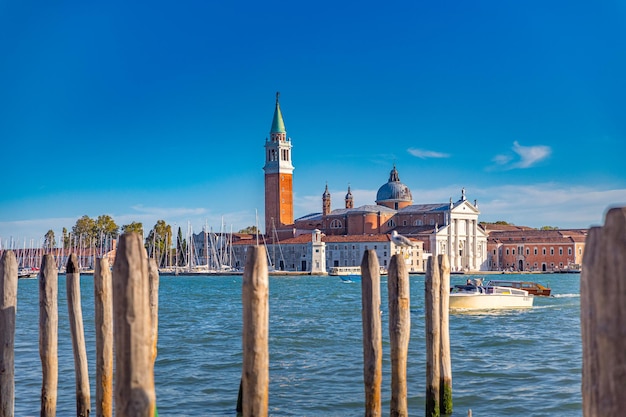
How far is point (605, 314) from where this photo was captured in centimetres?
195

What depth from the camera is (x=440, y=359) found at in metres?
6.57

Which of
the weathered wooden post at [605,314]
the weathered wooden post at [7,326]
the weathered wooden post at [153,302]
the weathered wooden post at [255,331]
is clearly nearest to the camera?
the weathered wooden post at [605,314]

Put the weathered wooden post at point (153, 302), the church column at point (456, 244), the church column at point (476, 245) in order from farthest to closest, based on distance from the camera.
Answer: the church column at point (476, 245) < the church column at point (456, 244) < the weathered wooden post at point (153, 302)

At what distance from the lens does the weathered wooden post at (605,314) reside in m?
1.91

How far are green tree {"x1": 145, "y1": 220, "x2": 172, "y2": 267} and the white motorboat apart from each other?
51619 mm

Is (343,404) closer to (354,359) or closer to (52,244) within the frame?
(354,359)

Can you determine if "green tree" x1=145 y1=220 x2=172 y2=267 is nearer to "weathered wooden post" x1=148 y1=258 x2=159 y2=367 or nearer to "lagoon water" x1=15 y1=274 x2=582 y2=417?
"lagoon water" x1=15 y1=274 x2=582 y2=417

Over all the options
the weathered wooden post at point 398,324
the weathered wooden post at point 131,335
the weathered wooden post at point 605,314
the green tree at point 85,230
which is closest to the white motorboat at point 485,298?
the weathered wooden post at point 398,324

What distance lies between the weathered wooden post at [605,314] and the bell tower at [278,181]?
6982 cm

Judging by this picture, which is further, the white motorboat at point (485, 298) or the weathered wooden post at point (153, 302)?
the white motorboat at point (485, 298)

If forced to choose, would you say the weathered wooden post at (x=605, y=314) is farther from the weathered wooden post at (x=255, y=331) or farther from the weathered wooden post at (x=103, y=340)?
the weathered wooden post at (x=103, y=340)

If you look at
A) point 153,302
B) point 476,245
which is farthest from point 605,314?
point 476,245

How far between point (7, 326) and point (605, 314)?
4248 millimetres

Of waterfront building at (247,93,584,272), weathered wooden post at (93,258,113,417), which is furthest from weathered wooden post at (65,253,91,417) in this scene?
waterfront building at (247,93,584,272)
